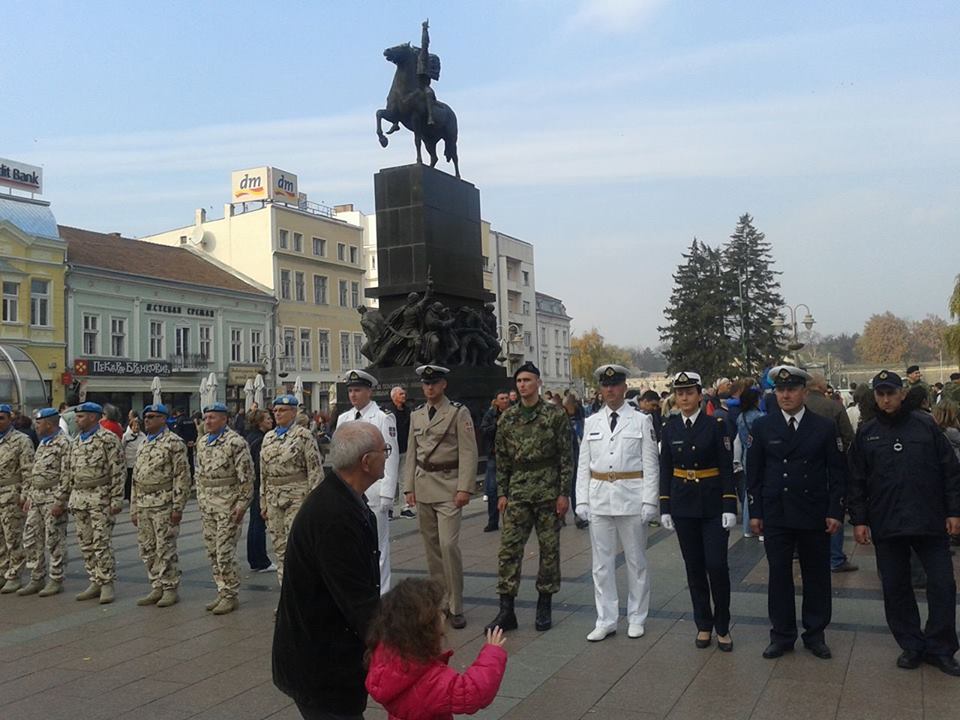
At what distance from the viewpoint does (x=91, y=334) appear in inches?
1671

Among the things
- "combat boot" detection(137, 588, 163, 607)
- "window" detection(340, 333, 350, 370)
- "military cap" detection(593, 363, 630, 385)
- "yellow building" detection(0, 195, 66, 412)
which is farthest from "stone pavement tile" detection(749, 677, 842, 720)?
"window" detection(340, 333, 350, 370)

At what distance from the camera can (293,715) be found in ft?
16.7

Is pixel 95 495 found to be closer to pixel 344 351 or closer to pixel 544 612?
pixel 544 612

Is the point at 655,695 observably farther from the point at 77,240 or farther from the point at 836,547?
the point at 77,240

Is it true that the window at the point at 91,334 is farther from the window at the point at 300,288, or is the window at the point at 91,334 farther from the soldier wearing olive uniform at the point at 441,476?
the soldier wearing olive uniform at the point at 441,476

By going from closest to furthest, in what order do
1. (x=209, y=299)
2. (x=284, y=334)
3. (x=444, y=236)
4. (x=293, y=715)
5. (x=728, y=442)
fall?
(x=293, y=715), (x=728, y=442), (x=444, y=236), (x=209, y=299), (x=284, y=334)

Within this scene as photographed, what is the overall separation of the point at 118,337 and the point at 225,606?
39.6 m

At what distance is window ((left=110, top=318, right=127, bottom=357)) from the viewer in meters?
43.6

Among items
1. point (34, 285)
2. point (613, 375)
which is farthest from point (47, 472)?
point (34, 285)

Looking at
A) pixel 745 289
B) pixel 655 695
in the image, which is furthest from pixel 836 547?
pixel 745 289

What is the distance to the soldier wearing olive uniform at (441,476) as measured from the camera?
699 centimetres

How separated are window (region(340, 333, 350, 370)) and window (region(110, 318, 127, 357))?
638 inches

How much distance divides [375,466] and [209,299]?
47908 mm

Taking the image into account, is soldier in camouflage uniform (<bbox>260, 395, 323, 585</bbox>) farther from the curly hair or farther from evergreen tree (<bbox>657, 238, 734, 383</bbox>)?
evergreen tree (<bbox>657, 238, 734, 383</bbox>)
